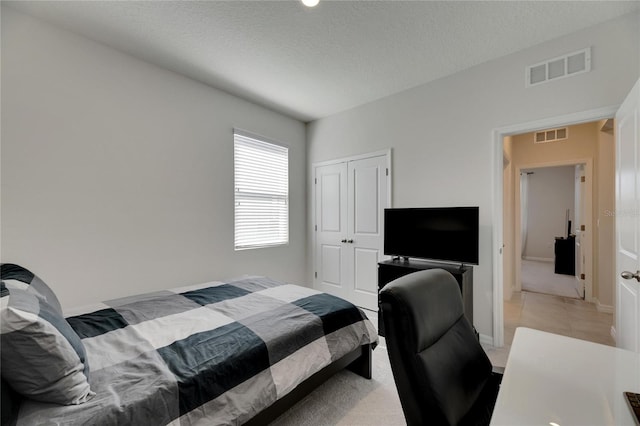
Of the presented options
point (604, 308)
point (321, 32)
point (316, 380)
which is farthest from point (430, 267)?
point (604, 308)

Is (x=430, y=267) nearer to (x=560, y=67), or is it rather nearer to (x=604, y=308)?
(x=560, y=67)

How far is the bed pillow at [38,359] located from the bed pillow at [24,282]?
0.36 metres

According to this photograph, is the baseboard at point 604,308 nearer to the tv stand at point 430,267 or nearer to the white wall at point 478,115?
the white wall at point 478,115

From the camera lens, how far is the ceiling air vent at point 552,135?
4139 millimetres

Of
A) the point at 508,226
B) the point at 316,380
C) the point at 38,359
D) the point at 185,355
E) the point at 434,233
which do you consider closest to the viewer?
the point at 38,359

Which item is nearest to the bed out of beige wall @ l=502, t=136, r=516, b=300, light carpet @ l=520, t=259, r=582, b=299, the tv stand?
the tv stand

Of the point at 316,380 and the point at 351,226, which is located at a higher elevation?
the point at 351,226

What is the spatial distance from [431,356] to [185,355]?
1.17 m

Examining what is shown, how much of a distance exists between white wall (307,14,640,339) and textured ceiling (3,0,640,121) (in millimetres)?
149

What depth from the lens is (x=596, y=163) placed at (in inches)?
154

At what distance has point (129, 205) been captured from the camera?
8.70 feet

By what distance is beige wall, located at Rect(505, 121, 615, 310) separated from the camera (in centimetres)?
340

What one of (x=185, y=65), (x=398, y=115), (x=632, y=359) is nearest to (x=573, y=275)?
(x=398, y=115)

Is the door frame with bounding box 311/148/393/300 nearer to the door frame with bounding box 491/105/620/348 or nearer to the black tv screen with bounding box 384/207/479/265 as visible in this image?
the black tv screen with bounding box 384/207/479/265
